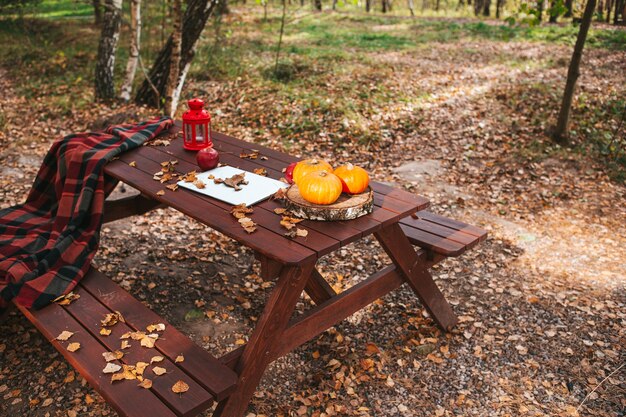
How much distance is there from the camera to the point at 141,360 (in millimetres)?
2373

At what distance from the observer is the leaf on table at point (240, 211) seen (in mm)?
2748

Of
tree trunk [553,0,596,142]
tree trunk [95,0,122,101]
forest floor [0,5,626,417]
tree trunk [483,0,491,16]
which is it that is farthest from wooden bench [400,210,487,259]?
tree trunk [483,0,491,16]

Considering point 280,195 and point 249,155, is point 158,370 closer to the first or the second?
point 280,195

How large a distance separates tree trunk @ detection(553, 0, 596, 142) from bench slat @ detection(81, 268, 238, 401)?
599cm

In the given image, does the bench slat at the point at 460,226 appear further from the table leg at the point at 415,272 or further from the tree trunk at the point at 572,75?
the tree trunk at the point at 572,75

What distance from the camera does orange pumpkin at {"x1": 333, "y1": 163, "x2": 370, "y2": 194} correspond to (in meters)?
2.80

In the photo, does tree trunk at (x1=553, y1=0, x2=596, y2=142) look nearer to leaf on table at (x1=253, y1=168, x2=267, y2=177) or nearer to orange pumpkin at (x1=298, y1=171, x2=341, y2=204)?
leaf on table at (x1=253, y1=168, x2=267, y2=177)

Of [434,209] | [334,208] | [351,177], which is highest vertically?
[351,177]

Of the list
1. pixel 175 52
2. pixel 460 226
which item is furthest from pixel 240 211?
pixel 175 52

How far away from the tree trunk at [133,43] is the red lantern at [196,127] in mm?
4677

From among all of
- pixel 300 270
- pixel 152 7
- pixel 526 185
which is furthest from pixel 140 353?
pixel 152 7

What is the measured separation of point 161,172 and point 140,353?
1.32m

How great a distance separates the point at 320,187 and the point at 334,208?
135 millimetres

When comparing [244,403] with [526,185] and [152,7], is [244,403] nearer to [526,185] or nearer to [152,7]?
[526,185]
